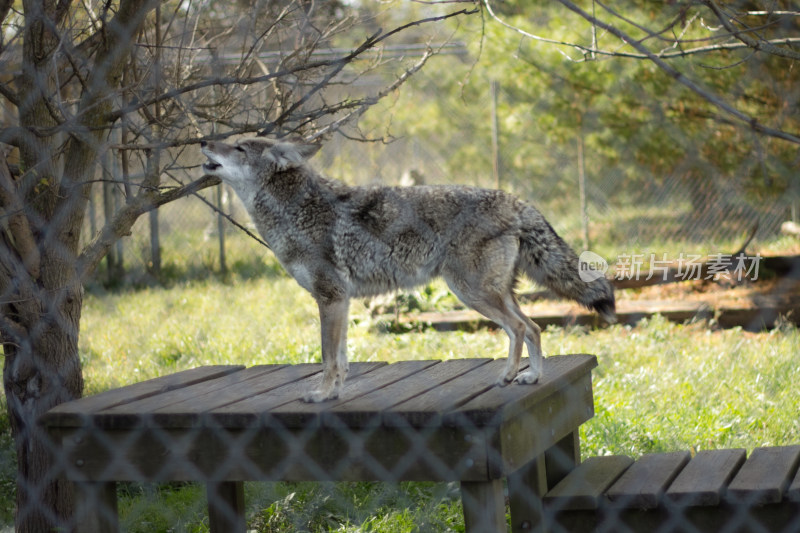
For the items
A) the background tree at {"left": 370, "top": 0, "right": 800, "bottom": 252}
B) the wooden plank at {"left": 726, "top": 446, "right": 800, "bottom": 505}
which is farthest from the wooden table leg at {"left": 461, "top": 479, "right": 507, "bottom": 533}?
the background tree at {"left": 370, "top": 0, "right": 800, "bottom": 252}

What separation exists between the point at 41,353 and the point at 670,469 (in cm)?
249

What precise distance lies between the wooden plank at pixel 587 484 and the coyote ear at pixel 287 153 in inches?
61.5

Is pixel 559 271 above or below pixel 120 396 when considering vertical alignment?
above

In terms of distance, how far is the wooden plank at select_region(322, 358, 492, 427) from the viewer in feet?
8.84

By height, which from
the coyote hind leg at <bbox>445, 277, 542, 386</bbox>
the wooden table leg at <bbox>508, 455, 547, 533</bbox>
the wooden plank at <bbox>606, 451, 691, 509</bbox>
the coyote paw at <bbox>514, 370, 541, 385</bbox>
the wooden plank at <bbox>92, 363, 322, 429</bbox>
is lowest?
the wooden table leg at <bbox>508, 455, 547, 533</bbox>

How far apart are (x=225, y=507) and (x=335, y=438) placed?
0.86 m

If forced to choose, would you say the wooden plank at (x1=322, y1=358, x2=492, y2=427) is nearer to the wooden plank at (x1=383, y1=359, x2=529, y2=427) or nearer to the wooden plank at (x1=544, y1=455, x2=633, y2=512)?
the wooden plank at (x1=383, y1=359, x2=529, y2=427)

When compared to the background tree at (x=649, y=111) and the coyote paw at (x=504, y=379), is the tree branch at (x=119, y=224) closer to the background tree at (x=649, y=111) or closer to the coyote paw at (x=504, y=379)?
the coyote paw at (x=504, y=379)

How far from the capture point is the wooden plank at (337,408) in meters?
2.70

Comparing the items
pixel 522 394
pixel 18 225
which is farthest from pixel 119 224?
pixel 522 394

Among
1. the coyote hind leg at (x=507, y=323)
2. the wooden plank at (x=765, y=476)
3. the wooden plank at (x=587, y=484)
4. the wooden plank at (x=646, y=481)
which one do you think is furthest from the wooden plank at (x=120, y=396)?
the wooden plank at (x=765, y=476)

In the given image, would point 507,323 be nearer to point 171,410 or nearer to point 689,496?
point 689,496

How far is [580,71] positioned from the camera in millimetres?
7613

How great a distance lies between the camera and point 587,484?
118 inches
